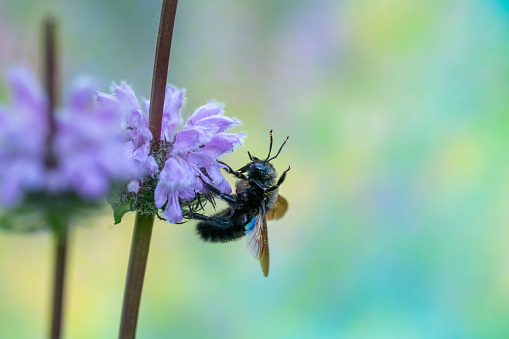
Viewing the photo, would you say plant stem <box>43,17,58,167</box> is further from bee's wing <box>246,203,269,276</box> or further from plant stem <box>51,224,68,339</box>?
bee's wing <box>246,203,269,276</box>

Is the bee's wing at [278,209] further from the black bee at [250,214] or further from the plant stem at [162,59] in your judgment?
the plant stem at [162,59]

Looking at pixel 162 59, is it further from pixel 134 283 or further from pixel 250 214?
pixel 250 214

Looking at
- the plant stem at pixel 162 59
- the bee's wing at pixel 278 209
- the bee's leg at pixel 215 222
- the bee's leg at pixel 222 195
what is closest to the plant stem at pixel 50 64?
the plant stem at pixel 162 59

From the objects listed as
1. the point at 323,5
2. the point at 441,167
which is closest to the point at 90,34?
the point at 323,5

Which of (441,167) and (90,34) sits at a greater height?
(90,34)

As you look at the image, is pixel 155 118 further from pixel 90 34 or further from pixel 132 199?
A: pixel 90 34

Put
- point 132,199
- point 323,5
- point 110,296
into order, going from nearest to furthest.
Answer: point 132,199, point 110,296, point 323,5

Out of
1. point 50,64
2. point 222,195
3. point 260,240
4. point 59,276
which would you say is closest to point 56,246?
point 59,276
